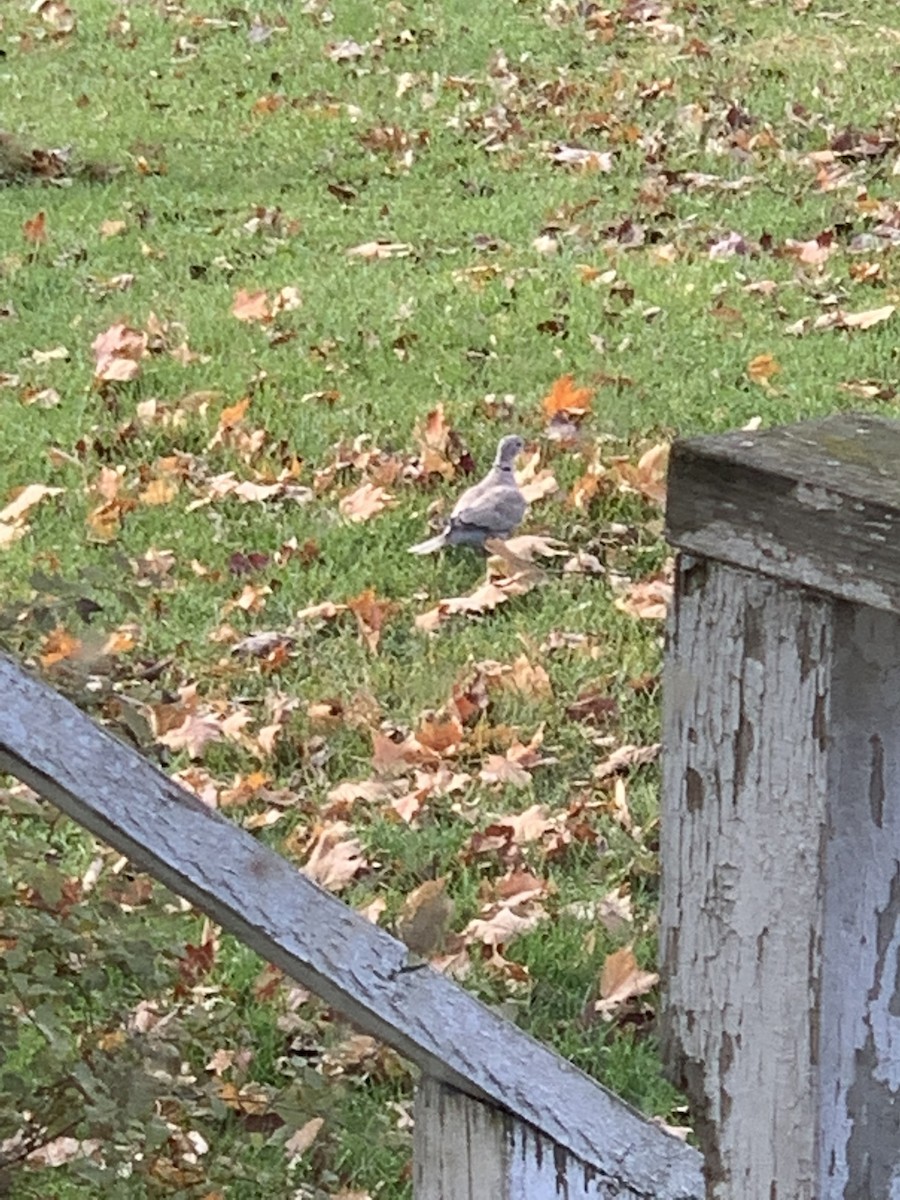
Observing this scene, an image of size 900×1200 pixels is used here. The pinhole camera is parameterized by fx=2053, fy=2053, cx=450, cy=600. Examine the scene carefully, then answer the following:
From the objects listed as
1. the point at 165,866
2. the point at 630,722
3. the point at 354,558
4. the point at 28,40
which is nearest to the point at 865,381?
the point at 354,558

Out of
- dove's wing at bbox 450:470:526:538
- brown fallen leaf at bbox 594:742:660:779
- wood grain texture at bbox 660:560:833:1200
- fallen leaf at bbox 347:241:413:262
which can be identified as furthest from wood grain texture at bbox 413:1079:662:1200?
fallen leaf at bbox 347:241:413:262

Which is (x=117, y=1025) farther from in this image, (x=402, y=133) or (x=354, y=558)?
(x=402, y=133)

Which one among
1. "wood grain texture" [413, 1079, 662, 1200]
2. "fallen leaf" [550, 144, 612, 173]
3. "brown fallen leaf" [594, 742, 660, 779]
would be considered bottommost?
"fallen leaf" [550, 144, 612, 173]

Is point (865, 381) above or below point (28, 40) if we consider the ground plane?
above

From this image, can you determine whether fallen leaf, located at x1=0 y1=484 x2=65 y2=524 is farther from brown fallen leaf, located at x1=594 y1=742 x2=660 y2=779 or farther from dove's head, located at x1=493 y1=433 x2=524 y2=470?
brown fallen leaf, located at x1=594 y1=742 x2=660 y2=779

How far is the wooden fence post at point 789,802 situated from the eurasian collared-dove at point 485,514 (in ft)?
11.3

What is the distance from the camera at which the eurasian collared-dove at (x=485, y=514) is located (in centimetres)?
456

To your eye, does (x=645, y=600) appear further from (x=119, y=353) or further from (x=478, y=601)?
(x=119, y=353)

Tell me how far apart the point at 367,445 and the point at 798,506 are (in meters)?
4.40

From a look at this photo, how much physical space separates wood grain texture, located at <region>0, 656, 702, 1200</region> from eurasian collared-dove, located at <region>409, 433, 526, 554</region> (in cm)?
316

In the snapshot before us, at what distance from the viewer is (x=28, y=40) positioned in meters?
10.9

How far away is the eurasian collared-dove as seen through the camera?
4.56 metres

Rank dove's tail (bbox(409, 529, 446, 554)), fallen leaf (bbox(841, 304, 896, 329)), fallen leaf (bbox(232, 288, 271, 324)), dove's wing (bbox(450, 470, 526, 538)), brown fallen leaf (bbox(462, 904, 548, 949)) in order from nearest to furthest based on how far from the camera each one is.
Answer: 1. brown fallen leaf (bbox(462, 904, 548, 949))
2. dove's wing (bbox(450, 470, 526, 538))
3. dove's tail (bbox(409, 529, 446, 554))
4. fallen leaf (bbox(841, 304, 896, 329))
5. fallen leaf (bbox(232, 288, 271, 324))

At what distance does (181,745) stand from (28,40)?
7939mm
